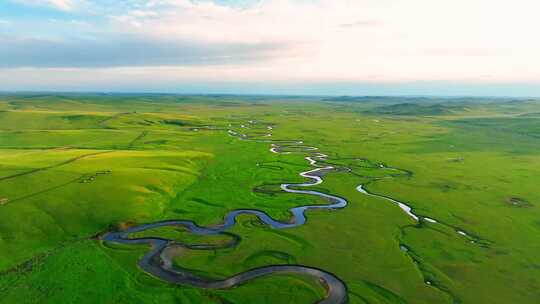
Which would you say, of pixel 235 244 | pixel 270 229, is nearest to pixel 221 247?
pixel 235 244

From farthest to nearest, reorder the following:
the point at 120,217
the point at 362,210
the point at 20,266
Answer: the point at 362,210 → the point at 120,217 → the point at 20,266

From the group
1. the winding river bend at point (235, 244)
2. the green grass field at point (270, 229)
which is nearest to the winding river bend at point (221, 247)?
the winding river bend at point (235, 244)

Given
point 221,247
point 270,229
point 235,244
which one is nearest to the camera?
point 221,247

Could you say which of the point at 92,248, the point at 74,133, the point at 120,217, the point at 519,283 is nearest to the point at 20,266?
the point at 92,248

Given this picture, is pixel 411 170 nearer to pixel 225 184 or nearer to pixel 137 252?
pixel 225 184

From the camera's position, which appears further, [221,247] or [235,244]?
[235,244]

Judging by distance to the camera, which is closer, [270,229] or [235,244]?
[235,244]

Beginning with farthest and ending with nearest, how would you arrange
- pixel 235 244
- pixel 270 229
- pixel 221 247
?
pixel 270 229
pixel 235 244
pixel 221 247

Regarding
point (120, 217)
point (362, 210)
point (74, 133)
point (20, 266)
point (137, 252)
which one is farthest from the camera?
point (74, 133)

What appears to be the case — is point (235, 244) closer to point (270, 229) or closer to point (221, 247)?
point (221, 247)

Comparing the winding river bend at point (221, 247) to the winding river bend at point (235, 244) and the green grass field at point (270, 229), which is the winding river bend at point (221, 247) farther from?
the green grass field at point (270, 229)

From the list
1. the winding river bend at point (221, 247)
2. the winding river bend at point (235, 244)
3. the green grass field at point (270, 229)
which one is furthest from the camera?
the winding river bend at point (235, 244)
